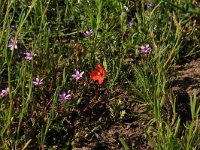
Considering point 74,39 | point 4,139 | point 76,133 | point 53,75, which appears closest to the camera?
point 4,139

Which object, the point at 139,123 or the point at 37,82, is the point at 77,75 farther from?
the point at 139,123

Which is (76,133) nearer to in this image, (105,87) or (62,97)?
(62,97)

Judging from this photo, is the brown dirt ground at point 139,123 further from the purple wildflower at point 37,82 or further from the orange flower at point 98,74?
the purple wildflower at point 37,82

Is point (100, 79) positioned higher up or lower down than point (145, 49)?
lower down

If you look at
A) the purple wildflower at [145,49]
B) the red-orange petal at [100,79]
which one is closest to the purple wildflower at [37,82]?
the red-orange petal at [100,79]

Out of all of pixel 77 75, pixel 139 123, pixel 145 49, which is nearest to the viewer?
pixel 139 123

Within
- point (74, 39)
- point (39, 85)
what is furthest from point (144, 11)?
point (39, 85)

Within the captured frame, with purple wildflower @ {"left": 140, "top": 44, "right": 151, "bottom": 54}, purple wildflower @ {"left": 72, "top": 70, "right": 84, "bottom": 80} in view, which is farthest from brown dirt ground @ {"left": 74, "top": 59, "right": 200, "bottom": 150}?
purple wildflower @ {"left": 72, "top": 70, "right": 84, "bottom": 80}

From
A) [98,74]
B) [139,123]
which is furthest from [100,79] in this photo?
[139,123]
